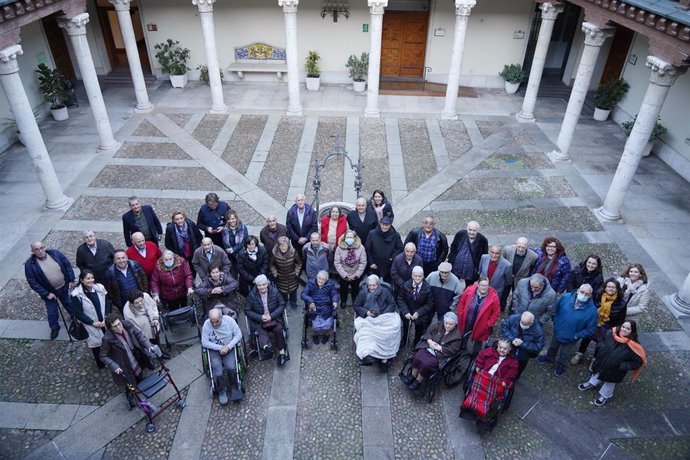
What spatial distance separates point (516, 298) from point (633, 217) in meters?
5.95

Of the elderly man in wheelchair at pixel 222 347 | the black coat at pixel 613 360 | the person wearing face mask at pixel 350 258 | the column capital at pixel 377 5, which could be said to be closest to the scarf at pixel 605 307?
the black coat at pixel 613 360

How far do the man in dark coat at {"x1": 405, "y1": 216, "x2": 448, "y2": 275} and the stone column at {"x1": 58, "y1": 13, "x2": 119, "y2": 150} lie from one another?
32.8ft

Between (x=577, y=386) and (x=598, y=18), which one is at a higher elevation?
(x=598, y=18)

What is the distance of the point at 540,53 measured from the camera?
15.2 meters

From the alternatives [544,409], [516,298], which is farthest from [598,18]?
[544,409]

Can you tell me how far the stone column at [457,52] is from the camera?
14.5 metres

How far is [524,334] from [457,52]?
11061 millimetres

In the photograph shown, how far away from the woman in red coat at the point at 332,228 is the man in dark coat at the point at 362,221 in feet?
0.51

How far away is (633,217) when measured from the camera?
37.5ft

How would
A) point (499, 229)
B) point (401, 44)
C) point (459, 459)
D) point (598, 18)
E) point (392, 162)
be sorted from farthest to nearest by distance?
point (401, 44), point (392, 162), point (598, 18), point (499, 229), point (459, 459)

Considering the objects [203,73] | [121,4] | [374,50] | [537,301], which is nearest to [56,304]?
[537,301]

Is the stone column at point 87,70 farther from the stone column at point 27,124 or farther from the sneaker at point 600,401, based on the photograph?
the sneaker at point 600,401

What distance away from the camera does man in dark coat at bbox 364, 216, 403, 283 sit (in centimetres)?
799

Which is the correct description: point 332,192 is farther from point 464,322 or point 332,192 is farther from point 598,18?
point 598,18
